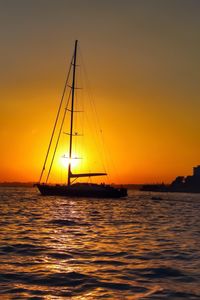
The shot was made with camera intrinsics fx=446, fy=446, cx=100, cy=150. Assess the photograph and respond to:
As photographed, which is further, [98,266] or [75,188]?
[75,188]

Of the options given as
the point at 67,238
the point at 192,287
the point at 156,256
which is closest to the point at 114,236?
the point at 67,238

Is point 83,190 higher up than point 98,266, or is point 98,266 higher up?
point 83,190

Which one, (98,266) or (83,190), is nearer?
(98,266)

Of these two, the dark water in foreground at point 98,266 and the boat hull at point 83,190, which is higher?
the boat hull at point 83,190

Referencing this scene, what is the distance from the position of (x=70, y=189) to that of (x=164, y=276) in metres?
75.3

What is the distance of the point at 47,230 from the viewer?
97.3 feet

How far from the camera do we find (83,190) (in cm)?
9056

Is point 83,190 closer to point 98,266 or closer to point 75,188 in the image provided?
point 75,188

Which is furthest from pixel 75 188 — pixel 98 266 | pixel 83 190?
pixel 98 266

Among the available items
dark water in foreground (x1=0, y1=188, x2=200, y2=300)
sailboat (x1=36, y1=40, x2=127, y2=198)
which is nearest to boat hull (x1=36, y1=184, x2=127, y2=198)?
sailboat (x1=36, y1=40, x2=127, y2=198)

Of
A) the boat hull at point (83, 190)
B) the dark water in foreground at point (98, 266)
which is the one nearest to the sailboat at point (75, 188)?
the boat hull at point (83, 190)

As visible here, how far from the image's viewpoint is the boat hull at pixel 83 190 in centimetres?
9019

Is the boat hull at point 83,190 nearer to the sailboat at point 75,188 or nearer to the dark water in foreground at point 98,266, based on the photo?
the sailboat at point 75,188

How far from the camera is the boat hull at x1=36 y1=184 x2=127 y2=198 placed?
3551 inches
